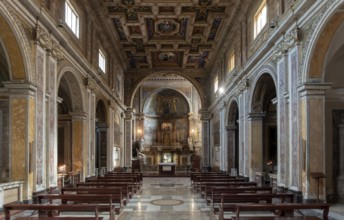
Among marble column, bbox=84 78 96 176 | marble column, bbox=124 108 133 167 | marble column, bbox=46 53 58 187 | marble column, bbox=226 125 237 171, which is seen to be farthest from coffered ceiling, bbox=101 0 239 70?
marble column, bbox=46 53 58 187

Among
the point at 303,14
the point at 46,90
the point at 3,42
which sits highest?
the point at 303,14

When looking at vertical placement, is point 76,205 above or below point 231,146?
below

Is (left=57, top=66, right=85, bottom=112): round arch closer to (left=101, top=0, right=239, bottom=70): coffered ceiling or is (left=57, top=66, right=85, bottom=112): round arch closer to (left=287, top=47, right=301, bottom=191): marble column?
(left=101, top=0, right=239, bottom=70): coffered ceiling

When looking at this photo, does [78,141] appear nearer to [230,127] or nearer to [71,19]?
[71,19]

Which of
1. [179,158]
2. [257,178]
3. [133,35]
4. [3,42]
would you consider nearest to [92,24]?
Answer: [133,35]

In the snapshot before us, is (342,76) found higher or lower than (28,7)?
lower

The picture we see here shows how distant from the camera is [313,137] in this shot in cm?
1067

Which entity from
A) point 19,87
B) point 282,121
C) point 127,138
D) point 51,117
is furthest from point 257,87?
point 127,138

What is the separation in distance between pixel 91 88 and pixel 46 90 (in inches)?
246

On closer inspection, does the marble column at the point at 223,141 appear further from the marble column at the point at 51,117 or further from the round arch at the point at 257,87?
the marble column at the point at 51,117

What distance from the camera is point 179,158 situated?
40344 millimetres

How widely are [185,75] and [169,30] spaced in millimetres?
9133

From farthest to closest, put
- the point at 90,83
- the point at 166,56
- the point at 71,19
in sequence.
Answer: the point at 166,56 < the point at 90,83 < the point at 71,19

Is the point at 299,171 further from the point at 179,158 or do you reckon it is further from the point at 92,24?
the point at 179,158
